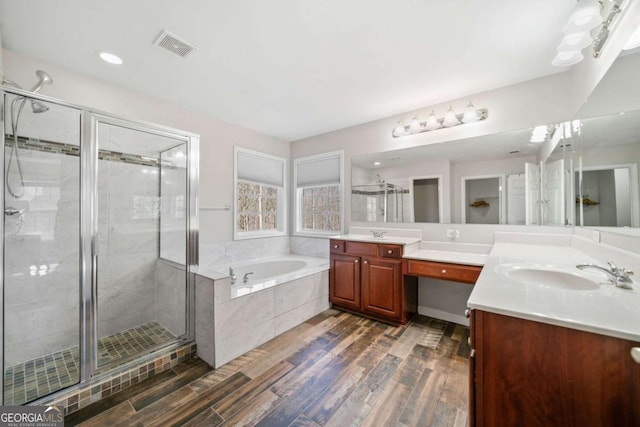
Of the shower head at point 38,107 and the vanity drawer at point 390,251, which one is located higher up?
the shower head at point 38,107

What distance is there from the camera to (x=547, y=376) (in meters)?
0.82

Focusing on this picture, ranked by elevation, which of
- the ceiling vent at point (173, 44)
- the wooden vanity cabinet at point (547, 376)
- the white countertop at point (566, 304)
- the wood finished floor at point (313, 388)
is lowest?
the wood finished floor at point (313, 388)

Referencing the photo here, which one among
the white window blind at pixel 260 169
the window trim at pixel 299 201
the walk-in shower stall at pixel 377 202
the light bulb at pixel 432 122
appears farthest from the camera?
the window trim at pixel 299 201

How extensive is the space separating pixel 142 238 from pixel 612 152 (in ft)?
12.1

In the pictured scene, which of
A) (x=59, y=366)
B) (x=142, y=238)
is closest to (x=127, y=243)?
(x=142, y=238)

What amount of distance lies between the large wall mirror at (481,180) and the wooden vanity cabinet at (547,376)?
1.65 m

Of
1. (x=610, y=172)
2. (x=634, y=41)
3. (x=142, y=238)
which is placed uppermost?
(x=634, y=41)

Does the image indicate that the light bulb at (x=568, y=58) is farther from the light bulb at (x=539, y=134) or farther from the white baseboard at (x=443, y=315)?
the white baseboard at (x=443, y=315)

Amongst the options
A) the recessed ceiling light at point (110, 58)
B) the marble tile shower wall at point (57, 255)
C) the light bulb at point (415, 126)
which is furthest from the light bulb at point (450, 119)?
the marble tile shower wall at point (57, 255)

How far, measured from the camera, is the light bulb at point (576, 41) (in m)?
1.41

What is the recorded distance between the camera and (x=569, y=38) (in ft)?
4.72

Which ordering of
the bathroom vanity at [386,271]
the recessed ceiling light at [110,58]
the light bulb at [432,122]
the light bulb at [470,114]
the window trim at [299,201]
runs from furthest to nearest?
the window trim at [299,201], the light bulb at [432,122], the light bulb at [470,114], the bathroom vanity at [386,271], the recessed ceiling light at [110,58]

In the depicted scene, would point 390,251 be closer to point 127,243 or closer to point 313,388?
point 313,388

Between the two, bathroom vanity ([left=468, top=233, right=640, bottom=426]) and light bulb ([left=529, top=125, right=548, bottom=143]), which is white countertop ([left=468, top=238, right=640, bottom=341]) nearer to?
bathroom vanity ([left=468, top=233, right=640, bottom=426])
